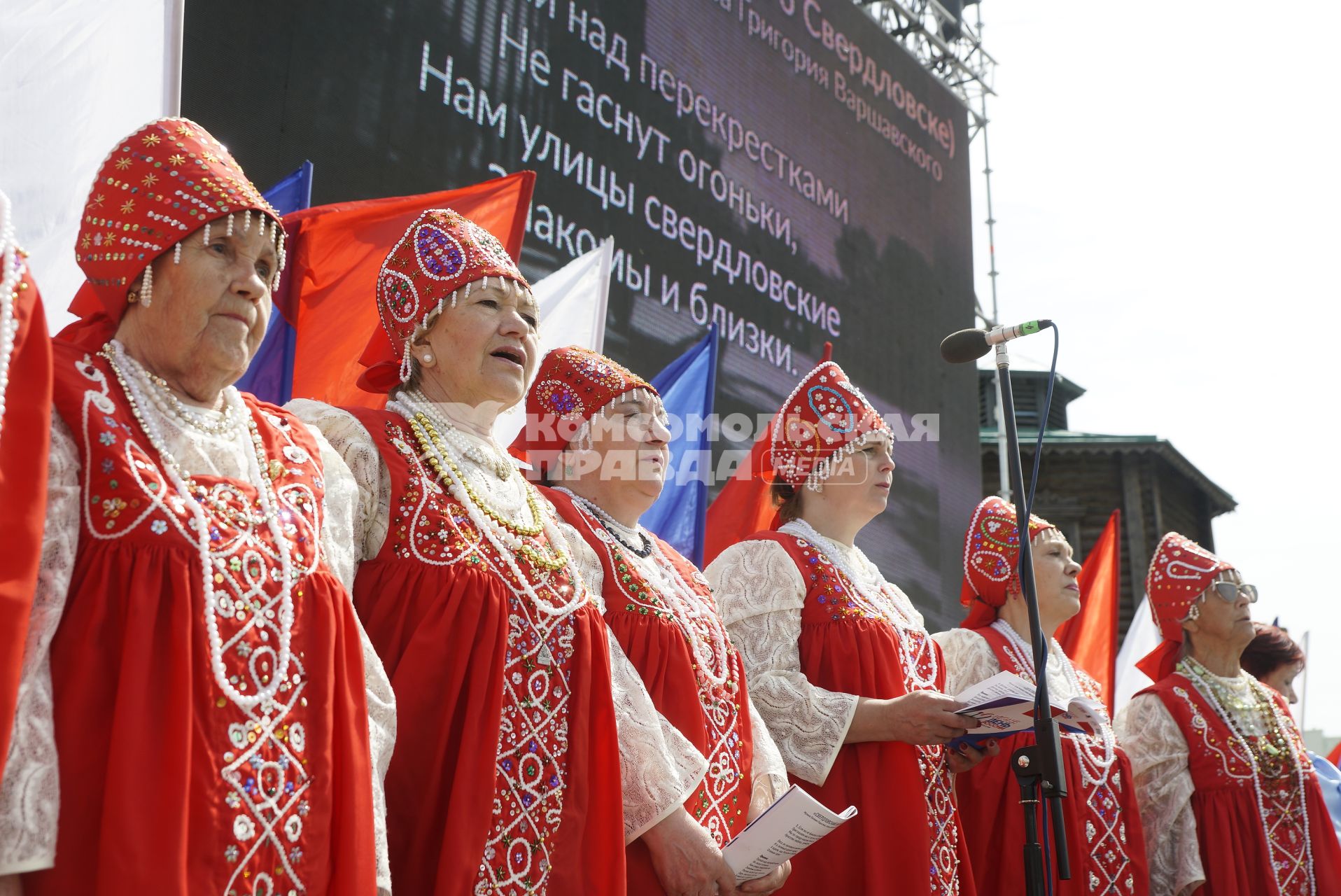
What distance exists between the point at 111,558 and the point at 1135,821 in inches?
127

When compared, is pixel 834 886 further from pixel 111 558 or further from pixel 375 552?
pixel 111 558

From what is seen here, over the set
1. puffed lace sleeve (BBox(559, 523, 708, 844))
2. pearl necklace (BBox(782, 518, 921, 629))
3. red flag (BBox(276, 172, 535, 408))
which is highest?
red flag (BBox(276, 172, 535, 408))

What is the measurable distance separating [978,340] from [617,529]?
1.04 meters

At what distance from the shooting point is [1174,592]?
445 centimetres

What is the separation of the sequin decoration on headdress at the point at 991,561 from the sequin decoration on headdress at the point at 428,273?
7.17ft

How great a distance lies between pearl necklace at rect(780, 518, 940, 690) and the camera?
3.21 metres

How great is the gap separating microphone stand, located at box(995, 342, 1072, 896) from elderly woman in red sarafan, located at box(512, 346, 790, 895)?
1.65ft

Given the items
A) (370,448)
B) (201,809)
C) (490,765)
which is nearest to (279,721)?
(201,809)

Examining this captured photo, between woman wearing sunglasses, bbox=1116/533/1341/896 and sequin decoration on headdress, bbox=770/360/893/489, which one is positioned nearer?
sequin decoration on headdress, bbox=770/360/893/489

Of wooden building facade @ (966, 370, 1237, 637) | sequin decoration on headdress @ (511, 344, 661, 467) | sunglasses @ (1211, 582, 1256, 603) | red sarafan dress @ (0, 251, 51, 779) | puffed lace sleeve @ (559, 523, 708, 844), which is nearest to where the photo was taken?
red sarafan dress @ (0, 251, 51, 779)

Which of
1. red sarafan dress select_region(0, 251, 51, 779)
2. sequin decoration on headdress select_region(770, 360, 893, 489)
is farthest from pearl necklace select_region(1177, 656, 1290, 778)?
red sarafan dress select_region(0, 251, 51, 779)

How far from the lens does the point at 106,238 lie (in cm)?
177

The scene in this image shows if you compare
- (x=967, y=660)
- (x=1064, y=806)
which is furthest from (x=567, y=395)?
(x=1064, y=806)

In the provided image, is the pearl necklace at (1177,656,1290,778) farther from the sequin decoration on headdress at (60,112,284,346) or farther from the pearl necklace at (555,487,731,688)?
the sequin decoration on headdress at (60,112,284,346)
